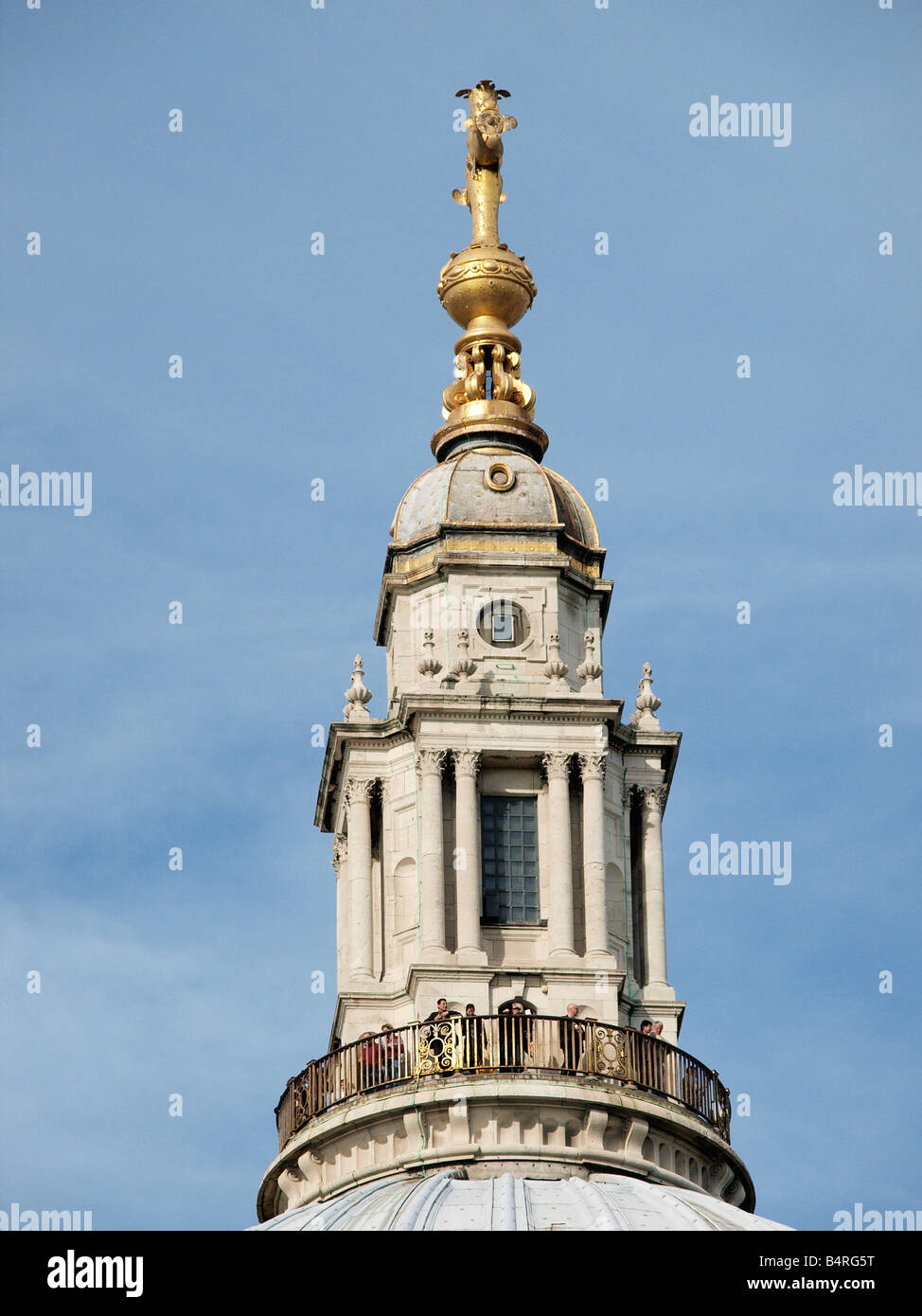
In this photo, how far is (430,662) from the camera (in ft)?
307

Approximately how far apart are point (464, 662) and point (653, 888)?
717cm

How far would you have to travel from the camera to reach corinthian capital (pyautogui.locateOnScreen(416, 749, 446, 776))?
303 ft

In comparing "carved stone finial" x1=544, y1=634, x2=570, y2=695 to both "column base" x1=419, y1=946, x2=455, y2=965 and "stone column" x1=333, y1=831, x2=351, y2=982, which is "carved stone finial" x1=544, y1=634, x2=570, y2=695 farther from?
"column base" x1=419, y1=946, x2=455, y2=965

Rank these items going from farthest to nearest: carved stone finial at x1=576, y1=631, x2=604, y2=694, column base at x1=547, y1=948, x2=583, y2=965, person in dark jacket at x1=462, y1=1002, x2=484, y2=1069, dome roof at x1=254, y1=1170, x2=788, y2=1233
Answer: carved stone finial at x1=576, y1=631, x2=604, y2=694
column base at x1=547, y1=948, x2=583, y2=965
person in dark jacket at x1=462, y1=1002, x2=484, y2=1069
dome roof at x1=254, y1=1170, x2=788, y2=1233

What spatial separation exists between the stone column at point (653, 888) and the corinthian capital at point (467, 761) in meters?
4.67

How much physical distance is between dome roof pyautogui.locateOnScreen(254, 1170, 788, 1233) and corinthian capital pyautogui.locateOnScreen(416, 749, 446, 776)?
1126 cm

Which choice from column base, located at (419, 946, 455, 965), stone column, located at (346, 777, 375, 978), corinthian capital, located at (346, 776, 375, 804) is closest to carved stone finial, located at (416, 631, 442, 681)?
corinthian capital, located at (346, 776, 375, 804)

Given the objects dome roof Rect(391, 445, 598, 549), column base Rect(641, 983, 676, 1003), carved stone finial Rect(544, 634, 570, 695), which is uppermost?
dome roof Rect(391, 445, 598, 549)

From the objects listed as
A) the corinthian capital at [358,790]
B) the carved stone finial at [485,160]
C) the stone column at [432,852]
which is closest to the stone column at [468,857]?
the stone column at [432,852]

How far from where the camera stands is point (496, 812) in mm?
93250

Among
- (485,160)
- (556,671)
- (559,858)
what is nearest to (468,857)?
(559,858)

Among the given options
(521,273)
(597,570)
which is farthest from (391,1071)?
(521,273)

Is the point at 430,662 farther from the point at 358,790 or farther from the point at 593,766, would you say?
the point at 593,766

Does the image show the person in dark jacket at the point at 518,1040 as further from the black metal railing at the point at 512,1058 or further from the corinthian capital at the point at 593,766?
the corinthian capital at the point at 593,766
